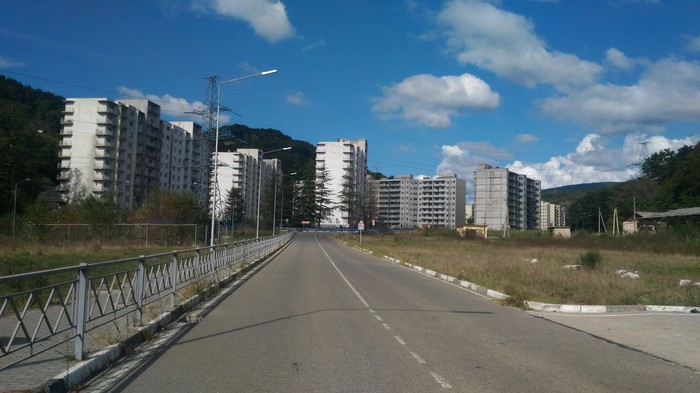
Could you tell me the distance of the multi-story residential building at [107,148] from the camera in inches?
4006

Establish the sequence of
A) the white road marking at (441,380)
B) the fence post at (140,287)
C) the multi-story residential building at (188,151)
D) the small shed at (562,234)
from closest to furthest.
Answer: the white road marking at (441,380), the fence post at (140,287), the small shed at (562,234), the multi-story residential building at (188,151)

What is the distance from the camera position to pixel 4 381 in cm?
626

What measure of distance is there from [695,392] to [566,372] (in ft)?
4.96

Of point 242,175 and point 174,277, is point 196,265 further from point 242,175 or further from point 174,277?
point 242,175

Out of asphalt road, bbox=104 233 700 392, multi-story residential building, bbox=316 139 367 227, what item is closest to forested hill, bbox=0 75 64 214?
multi-story residential building, bbox=316 139 367 227

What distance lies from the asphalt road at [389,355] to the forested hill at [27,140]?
7037 centimetres

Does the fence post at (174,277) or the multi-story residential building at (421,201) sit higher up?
the multi-story residential building at (421,201)

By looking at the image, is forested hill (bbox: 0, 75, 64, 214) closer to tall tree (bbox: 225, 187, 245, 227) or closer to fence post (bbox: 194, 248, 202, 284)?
tall tree (bbox: 225, 187, 245, 227)

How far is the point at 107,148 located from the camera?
10262cm

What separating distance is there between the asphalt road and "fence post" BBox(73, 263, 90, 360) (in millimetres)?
933

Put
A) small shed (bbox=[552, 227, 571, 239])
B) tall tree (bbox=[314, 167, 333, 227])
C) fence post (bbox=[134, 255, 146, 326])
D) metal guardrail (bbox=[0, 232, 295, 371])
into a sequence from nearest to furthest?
metal guardrail (bbox=[0, 232, 295, 371]), fence post (bbox=[134, 255, 146, 326]), small shed (bbox=[552, 227, 571, 239]), tall tree (bbox=[314, 167, 333, 227])

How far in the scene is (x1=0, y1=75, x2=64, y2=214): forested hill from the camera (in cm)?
7131

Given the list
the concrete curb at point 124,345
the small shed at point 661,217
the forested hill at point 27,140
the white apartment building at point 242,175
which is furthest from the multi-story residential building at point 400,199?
the concrete curb at point 124,345

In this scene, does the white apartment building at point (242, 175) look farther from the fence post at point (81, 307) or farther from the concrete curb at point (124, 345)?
the fence post at point (81, 307)
